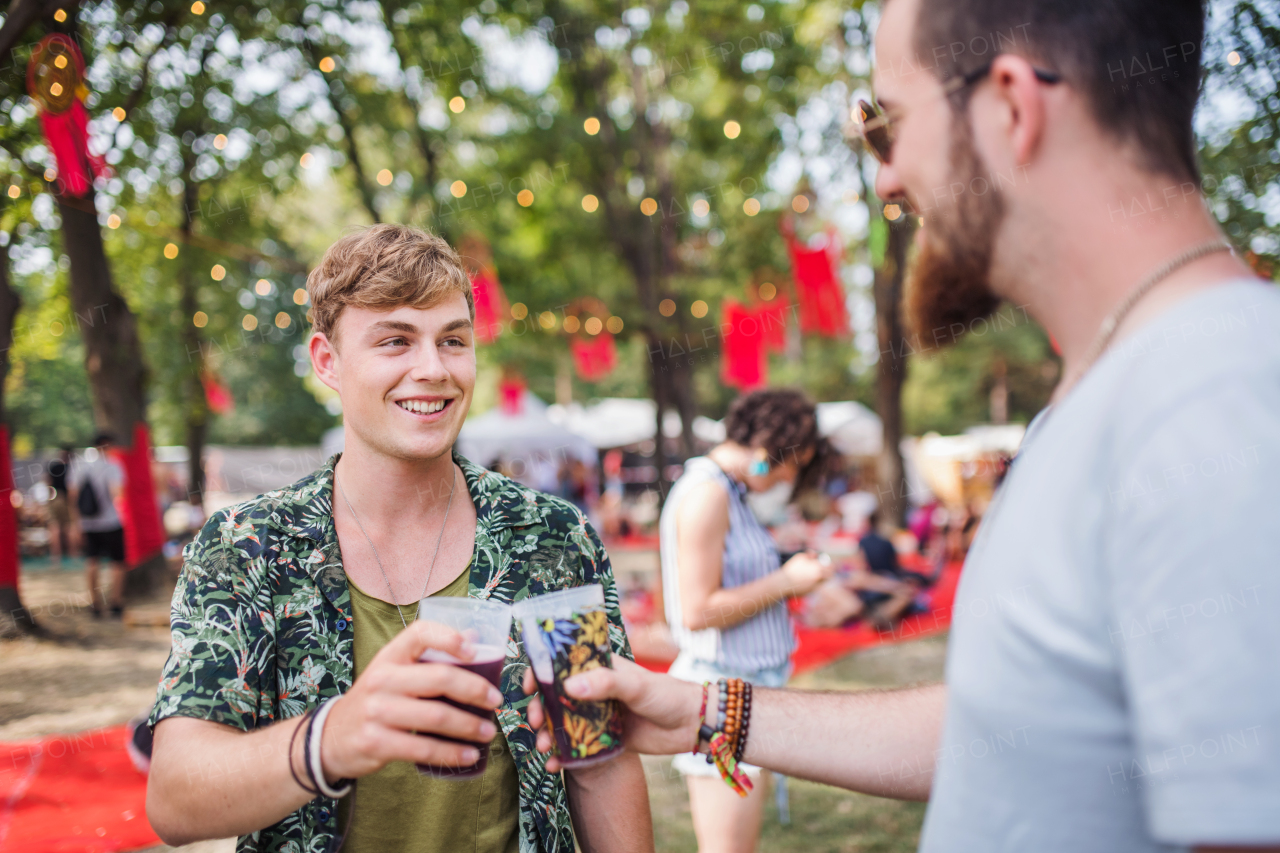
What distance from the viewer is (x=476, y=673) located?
1.23m

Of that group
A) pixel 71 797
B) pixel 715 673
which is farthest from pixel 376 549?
pixel 71 797

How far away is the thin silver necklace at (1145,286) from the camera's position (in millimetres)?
868

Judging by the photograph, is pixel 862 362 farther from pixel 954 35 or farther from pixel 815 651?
pixel 954 35

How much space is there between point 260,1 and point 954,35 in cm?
982

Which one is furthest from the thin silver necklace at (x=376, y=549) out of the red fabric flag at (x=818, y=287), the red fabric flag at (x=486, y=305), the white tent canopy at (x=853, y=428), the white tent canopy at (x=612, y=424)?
the white tent canopy at (x=853, y=428)

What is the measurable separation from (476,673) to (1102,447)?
94 centimetres

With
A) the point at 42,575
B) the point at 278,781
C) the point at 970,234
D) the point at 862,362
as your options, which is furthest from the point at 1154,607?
the point at 862,362

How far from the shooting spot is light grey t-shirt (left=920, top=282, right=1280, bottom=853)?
0.66 meters

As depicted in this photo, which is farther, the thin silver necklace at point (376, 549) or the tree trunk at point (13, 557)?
the tree trunk at point (13, 557)

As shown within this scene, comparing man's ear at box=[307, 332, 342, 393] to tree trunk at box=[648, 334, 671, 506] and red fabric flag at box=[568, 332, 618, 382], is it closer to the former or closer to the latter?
tree trunk at box=[648, 334, 671, 506]

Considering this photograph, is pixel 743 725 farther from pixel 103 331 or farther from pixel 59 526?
pixel 59 526

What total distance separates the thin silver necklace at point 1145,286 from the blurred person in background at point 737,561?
230cm

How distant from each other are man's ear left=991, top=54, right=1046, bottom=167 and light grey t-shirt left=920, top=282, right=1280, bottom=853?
26 centimetres

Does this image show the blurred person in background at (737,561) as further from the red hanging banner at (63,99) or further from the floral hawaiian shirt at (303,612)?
the red hanging banner at (63,99)
